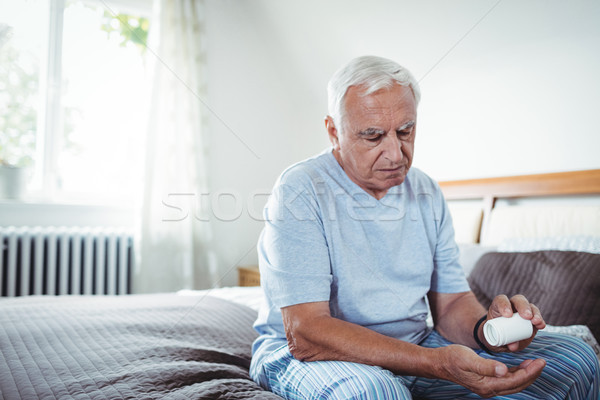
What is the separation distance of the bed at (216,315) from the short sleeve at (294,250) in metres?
0.20

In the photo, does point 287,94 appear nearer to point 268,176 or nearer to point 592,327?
point 268,176

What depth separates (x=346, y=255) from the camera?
0.96 m

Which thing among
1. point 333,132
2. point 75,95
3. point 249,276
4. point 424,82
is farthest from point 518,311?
point 75,95

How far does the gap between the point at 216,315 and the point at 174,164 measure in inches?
73.1

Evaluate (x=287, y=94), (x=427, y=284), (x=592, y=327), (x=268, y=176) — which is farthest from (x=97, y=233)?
(x=592, y=327)

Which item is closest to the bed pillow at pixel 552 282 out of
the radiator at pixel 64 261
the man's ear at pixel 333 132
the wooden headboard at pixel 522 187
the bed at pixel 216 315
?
the bed at pixel 216 315

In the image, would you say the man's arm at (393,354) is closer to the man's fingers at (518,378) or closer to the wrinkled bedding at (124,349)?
the man's fingers at (518,378)

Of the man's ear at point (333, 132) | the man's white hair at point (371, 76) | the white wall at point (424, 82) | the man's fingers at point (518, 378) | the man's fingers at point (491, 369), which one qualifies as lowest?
the man's fingers at point (518, 378)

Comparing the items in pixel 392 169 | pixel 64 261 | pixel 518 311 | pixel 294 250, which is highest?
pixel 392 169

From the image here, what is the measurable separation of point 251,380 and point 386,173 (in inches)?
21.6

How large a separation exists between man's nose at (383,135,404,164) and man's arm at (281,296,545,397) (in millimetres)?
361

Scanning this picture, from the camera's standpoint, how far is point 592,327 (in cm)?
133

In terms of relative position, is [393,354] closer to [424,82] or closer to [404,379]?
[404,379]

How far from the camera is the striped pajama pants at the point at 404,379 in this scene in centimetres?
73
